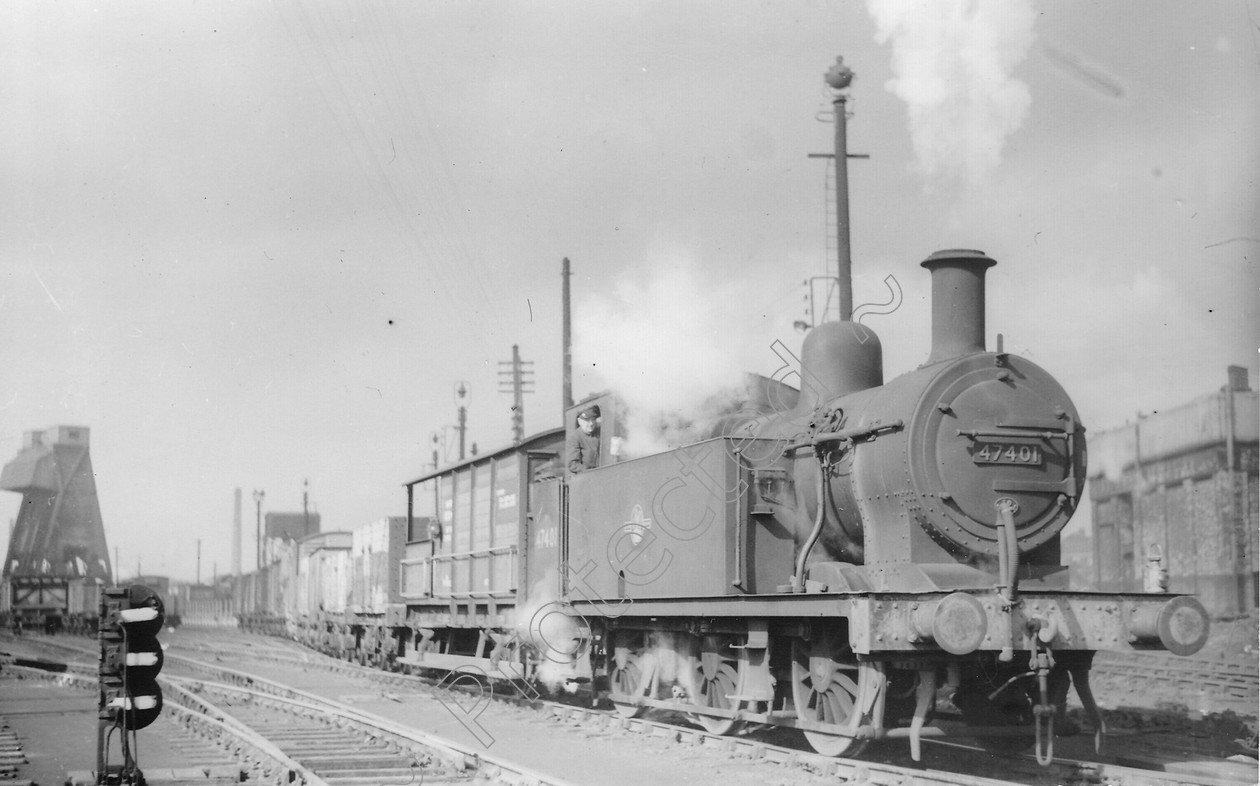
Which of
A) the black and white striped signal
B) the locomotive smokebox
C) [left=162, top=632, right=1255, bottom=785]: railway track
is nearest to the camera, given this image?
the black and white striped signal

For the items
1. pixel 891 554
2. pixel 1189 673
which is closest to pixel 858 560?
pixel 891 554

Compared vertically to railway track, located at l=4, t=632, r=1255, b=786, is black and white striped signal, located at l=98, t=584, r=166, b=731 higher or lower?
higher

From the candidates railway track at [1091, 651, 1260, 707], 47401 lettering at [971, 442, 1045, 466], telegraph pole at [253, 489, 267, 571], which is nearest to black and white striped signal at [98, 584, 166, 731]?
47401 lettering at [971, 442, 1045, 466]

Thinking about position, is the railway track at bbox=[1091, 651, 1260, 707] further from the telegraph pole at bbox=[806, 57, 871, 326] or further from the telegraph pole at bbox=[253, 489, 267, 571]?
the telegraph pole at bbox=[253, 489, 267, 571]

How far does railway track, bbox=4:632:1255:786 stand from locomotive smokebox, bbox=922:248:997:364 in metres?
2.91

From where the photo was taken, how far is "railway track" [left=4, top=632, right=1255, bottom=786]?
796cm

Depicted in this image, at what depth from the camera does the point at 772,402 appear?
10742 mm

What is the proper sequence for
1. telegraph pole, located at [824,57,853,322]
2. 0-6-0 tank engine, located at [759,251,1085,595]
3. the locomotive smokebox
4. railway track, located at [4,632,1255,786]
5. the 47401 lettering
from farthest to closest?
telegraph pole, located at [824,57,853,322], the locomotive smokebox, the 47401 lettering, 0-6-0 tank engine, located at [759,251,1085,595], railway track, located at [4,632,1255,786]

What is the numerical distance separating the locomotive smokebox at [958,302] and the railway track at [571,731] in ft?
9.55

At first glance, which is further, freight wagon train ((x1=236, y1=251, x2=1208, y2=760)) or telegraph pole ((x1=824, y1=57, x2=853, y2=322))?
telegraph pole ((x1=824, y1=57, x2=853, y2=322))

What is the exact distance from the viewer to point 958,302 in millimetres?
8914

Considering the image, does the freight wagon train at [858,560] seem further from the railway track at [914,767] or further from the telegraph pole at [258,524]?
the telegraph pole at [258,524]

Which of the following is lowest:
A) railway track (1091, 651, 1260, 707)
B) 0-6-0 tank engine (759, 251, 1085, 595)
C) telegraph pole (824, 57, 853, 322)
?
railway track (1091, 651, 1260, 707)

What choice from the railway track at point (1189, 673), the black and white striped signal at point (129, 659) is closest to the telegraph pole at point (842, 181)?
the railway track at point (1189, 673)
